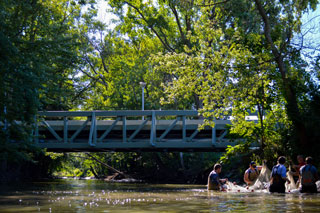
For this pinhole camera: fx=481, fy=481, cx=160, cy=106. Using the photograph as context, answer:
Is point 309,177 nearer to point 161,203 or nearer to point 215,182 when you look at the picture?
point 215,182

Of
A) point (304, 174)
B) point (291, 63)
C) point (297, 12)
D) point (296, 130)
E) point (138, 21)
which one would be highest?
point (138, 21)

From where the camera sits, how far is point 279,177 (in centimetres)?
1403

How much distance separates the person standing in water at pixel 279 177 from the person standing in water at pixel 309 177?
1.64 ft

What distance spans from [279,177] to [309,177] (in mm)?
853

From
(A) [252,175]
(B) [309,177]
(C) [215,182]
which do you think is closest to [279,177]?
(B) [309,177]

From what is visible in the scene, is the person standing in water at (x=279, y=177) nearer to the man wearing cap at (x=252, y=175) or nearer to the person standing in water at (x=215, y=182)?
the man wearing cap at (x=252, y=175)

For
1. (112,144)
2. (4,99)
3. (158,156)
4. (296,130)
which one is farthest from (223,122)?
(4,99)

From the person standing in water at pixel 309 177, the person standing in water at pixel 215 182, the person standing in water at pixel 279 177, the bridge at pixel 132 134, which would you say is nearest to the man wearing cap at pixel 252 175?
the person standing in water at pixel 215 182

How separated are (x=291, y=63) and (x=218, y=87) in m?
2.76

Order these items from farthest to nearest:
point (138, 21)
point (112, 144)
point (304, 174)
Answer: point (138, 21), point (112, 144), point (304, 174)

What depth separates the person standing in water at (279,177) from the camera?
13.8 metres

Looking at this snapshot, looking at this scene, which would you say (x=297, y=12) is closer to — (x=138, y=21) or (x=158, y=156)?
(x=138, y=21)

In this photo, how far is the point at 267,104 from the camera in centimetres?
1788

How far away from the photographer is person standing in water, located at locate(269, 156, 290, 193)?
45.2 feet
